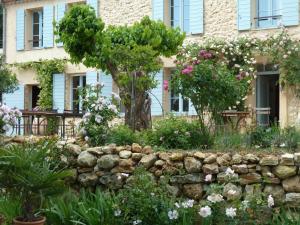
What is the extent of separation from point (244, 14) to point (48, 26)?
23.0 ft

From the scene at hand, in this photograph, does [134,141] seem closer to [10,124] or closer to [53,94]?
[10,124]

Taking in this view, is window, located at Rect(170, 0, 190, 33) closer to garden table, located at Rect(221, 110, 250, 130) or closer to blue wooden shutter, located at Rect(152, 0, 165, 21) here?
blue wooden shutter, located at Rect(152, 0, 165, 21)

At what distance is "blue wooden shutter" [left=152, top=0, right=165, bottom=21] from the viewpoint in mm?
15398

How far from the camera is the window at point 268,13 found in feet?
44.7

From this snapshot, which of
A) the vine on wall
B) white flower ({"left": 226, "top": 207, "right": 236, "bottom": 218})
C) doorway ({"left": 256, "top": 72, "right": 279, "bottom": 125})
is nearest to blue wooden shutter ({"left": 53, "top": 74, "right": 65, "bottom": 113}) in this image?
the vine on wall

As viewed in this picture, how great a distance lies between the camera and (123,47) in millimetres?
10047

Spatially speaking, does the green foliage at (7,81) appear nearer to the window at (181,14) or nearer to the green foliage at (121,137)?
the window at (181,14)

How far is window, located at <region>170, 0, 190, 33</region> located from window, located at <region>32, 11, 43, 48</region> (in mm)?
5194

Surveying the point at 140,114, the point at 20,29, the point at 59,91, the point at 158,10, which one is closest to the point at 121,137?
the point at 140,114

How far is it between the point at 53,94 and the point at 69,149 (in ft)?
36.2

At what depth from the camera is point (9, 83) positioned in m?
16.8

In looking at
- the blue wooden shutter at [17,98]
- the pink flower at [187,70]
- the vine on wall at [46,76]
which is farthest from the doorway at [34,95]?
the pink flower at [187,70]

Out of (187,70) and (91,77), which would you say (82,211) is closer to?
(187,70)

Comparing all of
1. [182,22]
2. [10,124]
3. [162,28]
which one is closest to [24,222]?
[10,124]
